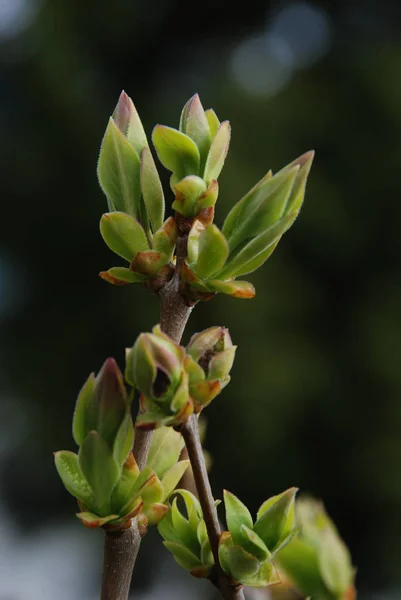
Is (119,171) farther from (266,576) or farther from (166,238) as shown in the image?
(266,576)

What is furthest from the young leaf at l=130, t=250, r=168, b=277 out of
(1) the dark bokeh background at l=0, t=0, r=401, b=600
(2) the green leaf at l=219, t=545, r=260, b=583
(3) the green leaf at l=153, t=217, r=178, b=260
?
(1) the dark bokeh background at l=0, t=0, r=401, b=600

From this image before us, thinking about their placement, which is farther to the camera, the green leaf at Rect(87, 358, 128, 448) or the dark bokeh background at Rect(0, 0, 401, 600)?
the dark bokeh background at Rect(0, 0, 401, 600)

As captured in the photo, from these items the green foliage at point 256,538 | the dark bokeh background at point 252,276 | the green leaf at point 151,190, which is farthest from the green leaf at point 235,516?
the dark bokeh background at point 252,276

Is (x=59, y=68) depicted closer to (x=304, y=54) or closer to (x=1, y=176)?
(x=1, y=176)

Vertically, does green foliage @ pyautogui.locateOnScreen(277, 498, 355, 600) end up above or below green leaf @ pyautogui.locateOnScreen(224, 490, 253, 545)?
below

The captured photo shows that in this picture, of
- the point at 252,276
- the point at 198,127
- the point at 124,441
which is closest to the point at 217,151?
the point at 198,127

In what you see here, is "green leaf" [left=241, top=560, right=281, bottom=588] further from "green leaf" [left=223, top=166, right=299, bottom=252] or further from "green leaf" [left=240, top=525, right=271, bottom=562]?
"green leaf" [left=223, top=166, right=299, bottom=252]
